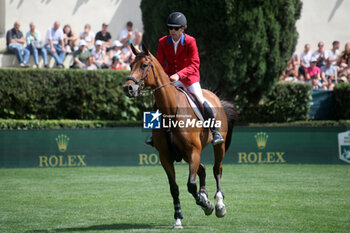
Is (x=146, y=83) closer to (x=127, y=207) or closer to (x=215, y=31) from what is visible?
(x=127, y=207)

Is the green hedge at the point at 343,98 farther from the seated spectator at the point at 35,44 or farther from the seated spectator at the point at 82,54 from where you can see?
the seated spectator at the point at 35,44

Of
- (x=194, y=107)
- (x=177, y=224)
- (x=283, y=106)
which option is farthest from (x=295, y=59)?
(x=177, y=224)

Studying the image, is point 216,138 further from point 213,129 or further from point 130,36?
point 130,36

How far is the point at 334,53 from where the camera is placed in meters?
20.0

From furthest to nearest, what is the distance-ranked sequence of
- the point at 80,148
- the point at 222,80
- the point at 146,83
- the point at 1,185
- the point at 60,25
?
the point at 60,25 → the point at 222,80 → the point at 80,148 → the point at 1,185 → the point at 146,83

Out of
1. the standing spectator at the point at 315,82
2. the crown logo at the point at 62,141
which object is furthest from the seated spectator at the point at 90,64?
the standing spectator at the point at 315,82

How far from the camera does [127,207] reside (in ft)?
29.3

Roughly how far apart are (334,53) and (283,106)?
4093 mm

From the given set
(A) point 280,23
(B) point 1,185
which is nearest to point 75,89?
(B) point 1,185

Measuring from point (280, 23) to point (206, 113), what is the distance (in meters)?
9.01

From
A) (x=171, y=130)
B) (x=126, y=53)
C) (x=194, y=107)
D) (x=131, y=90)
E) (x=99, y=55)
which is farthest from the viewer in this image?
(x=126, y=53)

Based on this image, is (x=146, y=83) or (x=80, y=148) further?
(x=80, y=148)

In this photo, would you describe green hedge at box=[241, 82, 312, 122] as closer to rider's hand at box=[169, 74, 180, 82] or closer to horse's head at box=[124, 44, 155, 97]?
rider's hand at box=[169, 74, 180, 82]

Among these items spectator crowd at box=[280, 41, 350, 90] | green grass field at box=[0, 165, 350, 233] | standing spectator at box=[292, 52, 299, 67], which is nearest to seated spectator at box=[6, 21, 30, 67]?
green grass field at box=[0, 165, 350, 233]
